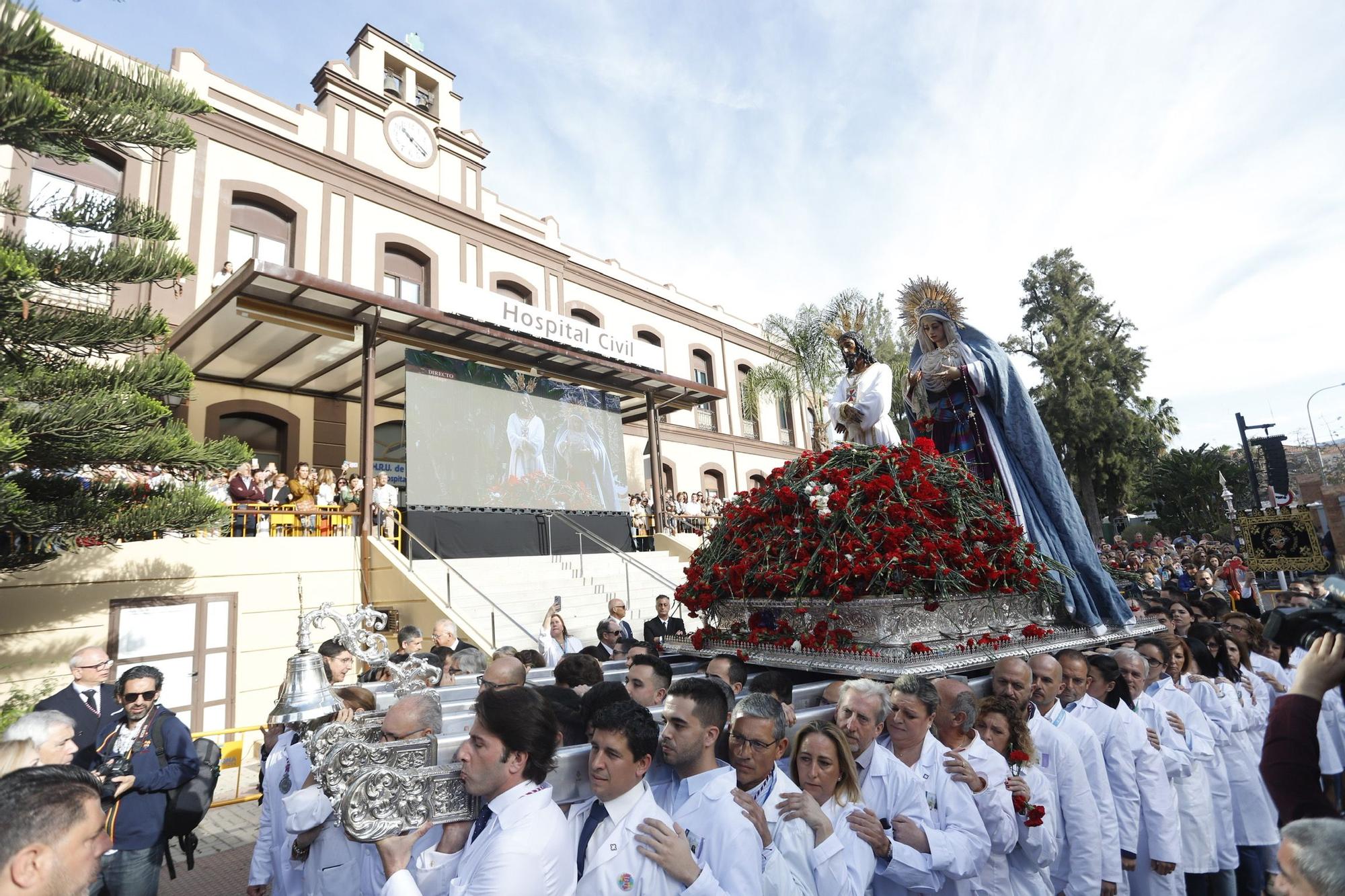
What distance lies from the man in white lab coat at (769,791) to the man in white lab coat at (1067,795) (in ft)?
4.65

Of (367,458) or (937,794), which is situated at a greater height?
(367,458)

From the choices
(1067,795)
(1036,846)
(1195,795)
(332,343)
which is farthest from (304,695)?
(332,343)

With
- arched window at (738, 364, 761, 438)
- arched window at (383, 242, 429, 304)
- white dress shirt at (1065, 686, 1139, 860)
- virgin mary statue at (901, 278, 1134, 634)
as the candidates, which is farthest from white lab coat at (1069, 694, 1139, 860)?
arched window at (738, 364, 761, 438)

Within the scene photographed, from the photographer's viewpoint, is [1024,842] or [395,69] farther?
[395,69]

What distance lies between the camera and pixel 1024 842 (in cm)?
320

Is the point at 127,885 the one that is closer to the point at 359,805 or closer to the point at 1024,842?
the point at 359,805

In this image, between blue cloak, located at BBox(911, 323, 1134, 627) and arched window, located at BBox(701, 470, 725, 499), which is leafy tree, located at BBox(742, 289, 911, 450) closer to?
arched window, located at BBox(701, 470, 725, 499)

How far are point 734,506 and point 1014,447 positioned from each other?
84.0 inches

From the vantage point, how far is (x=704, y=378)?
1018 inches

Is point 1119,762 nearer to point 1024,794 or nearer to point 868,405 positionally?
point 1024,794

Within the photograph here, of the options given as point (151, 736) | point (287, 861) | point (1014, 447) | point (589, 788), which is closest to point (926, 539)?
point (1014, 447)

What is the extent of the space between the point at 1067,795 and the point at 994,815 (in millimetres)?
782

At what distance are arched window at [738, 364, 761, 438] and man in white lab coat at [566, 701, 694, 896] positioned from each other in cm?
2391

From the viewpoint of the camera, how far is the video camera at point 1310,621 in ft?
7.05
